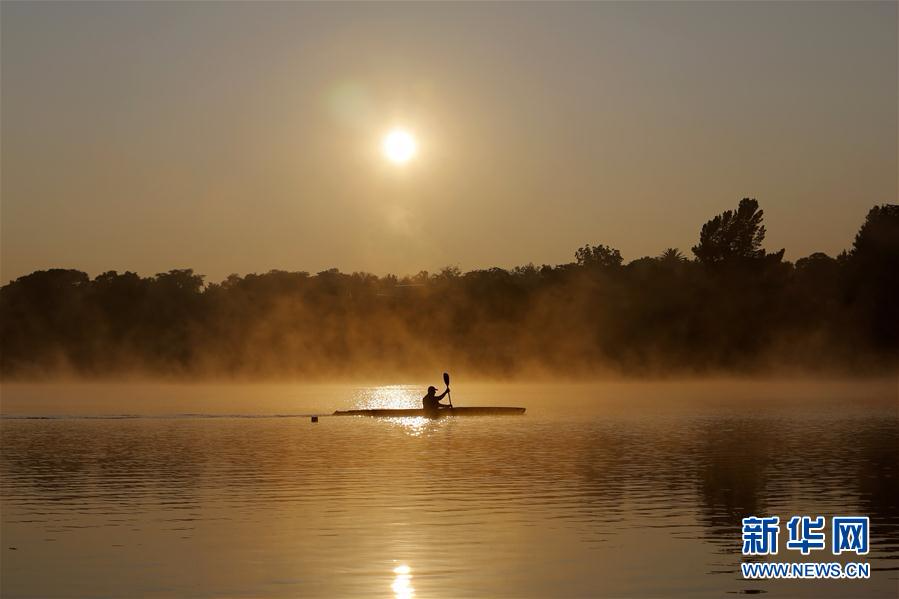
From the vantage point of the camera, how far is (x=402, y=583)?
23.2 metres

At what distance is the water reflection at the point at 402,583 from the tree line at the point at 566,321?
388 feet

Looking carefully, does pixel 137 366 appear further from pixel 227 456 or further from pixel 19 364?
pixel 227 456

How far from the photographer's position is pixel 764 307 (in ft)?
481

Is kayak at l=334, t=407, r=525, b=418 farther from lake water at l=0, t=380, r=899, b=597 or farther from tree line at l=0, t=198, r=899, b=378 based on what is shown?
tree line at l=0, t=198, r=899, b=378

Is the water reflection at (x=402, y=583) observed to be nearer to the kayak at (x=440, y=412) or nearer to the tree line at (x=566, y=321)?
the kayak at (x=440, y=412)

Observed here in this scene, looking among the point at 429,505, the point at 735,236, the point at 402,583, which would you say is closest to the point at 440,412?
the point at 429,505

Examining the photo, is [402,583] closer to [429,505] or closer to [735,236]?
[429,505]

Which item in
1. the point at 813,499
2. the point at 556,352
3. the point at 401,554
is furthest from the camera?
the point at 556,352

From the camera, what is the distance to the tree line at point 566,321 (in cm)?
14300

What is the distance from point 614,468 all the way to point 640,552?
16.5m

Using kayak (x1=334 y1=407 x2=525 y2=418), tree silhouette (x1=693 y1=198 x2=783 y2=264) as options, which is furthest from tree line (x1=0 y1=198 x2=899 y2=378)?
kayak (x1=334 y1=407 x2=525 y2=418)

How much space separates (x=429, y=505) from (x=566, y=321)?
143 m

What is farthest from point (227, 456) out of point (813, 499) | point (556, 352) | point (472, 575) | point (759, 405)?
point (556, 352)

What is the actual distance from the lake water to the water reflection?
55mm
